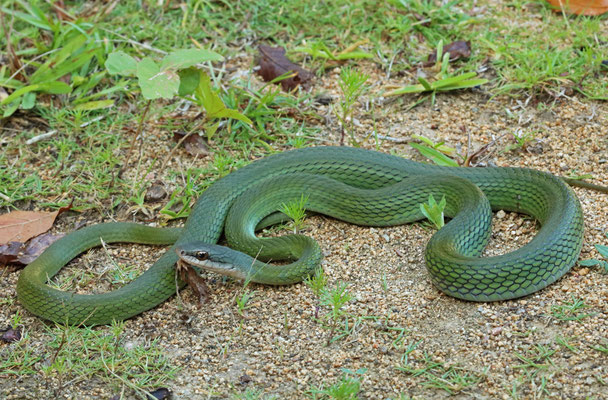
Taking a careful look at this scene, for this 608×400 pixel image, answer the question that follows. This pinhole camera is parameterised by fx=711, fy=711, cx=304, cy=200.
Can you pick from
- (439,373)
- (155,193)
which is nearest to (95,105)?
(155,193)

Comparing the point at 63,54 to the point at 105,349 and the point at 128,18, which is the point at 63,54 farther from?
the point at 105,349

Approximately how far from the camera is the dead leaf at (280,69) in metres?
6.40

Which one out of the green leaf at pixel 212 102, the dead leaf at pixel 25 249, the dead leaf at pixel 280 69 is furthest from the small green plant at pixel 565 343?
the dead leaf at pixel 25 249

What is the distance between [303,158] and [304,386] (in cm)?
207

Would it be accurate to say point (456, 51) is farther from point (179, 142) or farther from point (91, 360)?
point (91, 360)

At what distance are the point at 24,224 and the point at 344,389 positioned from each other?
3.08m

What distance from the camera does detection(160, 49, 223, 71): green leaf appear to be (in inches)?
203

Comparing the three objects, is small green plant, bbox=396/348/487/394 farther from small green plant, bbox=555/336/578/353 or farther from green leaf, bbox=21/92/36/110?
green leaf, bbox=21/92/36/110

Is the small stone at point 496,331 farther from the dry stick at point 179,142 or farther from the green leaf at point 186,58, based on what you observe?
the dry stick at point 179,142

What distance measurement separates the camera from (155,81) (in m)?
5.02

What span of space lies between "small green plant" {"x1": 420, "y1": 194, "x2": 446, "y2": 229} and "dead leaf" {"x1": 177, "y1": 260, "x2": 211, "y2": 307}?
1.51 m

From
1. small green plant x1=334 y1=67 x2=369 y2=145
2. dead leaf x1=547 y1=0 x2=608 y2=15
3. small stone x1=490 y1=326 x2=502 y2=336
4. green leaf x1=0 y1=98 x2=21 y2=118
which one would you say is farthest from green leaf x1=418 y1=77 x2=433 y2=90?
green leaf x1=0 y1=98 x2=21 y2=118

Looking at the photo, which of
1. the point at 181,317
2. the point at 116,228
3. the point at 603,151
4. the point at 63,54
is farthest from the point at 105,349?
the point at 603,151

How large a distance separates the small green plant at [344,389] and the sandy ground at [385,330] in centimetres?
4
